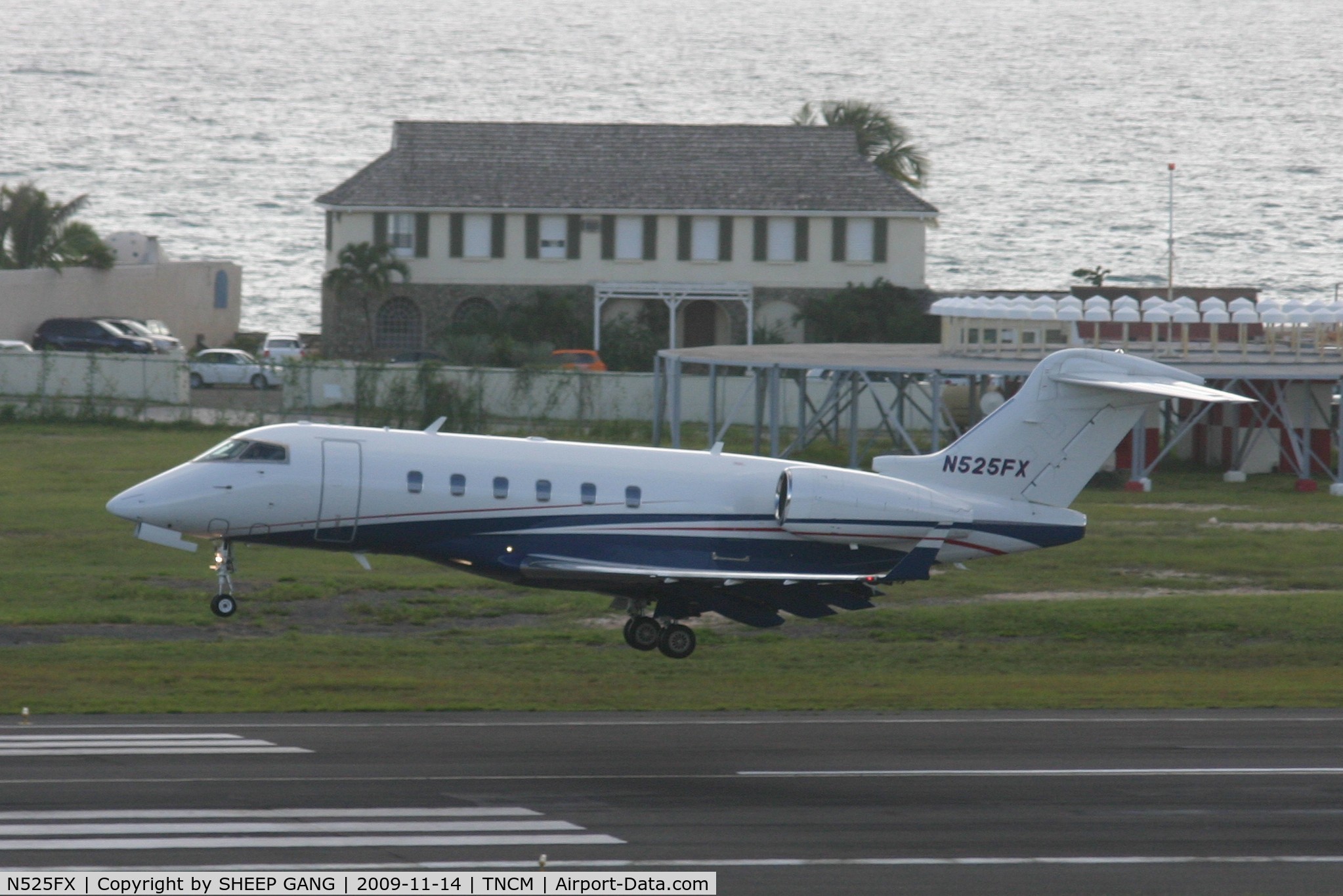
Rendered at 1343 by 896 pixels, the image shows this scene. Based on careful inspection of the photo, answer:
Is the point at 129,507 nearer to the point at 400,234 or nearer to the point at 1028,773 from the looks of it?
the point at 1028,773

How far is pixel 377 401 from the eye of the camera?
193 feet

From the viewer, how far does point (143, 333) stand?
7794 centimetres

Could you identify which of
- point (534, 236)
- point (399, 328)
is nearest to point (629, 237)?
point (534, 236)

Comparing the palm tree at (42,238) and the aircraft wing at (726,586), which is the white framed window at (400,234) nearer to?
the palm tree at (42,238)

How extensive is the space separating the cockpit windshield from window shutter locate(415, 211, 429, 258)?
52855 mm

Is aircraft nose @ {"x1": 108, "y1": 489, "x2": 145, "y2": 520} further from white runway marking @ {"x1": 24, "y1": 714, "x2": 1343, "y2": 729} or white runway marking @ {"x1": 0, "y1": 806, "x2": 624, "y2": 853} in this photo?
white runway marking @ {"x1": 0, "y1": 806, "x2": 624, "y2": 853}

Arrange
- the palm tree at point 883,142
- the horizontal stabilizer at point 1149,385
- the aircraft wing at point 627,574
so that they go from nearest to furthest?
the aircraft wing at point 627,574
the horizontal stabilizer at point 1149,385
the palm tree at point 883,142

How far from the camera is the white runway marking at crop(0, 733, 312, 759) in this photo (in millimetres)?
21917

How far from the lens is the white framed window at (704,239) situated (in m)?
79.9

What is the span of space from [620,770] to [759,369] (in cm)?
3305

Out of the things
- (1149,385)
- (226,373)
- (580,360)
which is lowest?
(1149,385)

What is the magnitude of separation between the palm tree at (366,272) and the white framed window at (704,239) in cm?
1298

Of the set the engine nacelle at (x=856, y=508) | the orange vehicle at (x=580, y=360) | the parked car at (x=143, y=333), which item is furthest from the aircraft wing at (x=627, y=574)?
the parked car at (x=143, y=333)

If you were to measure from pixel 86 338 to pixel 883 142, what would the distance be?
4242 cm
